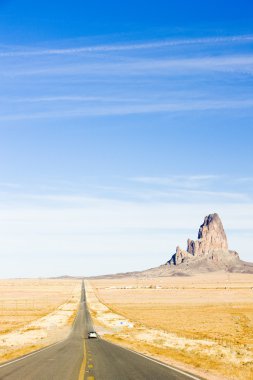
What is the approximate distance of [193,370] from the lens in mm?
26016

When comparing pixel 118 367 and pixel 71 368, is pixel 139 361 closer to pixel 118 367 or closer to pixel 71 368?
pixel 118 367

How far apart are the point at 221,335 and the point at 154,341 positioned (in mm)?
14118

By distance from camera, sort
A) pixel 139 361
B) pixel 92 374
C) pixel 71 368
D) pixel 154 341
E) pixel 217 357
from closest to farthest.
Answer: pixel 92 374
pixel 71 368
pixel 139 361
pixel 217 357
pixel 154 341

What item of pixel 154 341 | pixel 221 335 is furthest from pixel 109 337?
pixel 221 335

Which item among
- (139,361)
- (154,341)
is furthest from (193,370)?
(154,341)

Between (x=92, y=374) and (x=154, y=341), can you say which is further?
(x=154, y=341)

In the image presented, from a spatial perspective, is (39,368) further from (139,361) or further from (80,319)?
(80,319)

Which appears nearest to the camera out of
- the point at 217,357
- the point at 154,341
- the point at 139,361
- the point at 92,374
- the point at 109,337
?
the point at 92,374

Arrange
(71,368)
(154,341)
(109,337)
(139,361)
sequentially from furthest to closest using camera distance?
1. (109,337)
2. (154,341)
3. (139,361)
4. (71,368)

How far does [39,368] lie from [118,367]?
14.8 feet

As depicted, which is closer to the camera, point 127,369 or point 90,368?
point 127,369

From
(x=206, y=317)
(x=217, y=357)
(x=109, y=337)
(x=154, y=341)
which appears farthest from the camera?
(x=206, y=317)

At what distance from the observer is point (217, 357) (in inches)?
1235

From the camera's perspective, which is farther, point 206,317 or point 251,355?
point 206,317
